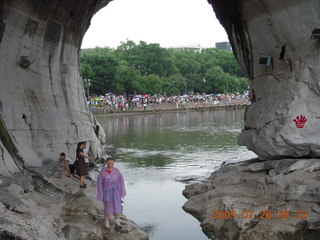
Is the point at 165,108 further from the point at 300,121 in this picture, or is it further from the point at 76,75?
the point at 300,121

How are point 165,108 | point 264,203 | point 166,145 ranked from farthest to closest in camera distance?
1. point 165,108
2. point 166,145
3. point 264,203

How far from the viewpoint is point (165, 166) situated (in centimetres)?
1594

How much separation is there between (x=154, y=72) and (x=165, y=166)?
158ft

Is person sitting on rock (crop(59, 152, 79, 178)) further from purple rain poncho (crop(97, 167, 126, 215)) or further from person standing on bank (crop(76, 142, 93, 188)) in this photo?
purple rain poncho (crop(97, 167, 126, 215))

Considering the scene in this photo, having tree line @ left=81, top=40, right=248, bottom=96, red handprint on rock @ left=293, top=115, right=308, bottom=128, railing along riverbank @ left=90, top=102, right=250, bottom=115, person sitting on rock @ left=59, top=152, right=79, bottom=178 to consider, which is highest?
tree line @ left=81, top=40, right=248, bottom=96

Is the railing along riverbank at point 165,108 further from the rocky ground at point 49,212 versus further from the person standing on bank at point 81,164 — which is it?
the rocky ground at point 49,212

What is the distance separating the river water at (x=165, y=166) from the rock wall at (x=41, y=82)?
8.41ft

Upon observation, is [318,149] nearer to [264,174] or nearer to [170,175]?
[264,174]

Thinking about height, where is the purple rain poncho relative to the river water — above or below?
above

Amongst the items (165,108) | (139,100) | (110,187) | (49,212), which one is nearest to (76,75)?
(49,212)

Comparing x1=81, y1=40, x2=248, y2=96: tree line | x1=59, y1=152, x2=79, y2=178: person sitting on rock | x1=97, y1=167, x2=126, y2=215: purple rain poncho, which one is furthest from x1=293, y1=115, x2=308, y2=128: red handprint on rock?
x1=81, y1=40, x2=248, y2=96: tree line

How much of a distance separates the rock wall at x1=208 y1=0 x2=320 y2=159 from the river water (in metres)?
2.74

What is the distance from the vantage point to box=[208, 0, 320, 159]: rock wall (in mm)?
10328

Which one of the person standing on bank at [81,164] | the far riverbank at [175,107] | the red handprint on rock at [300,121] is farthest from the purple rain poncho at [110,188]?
the far riverbank at [175,107]
